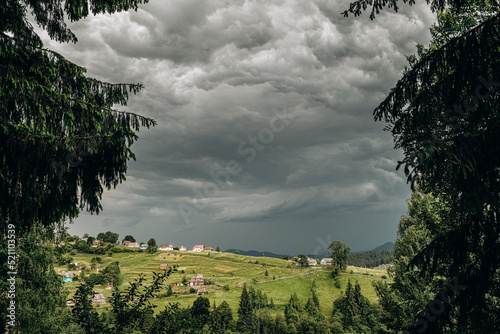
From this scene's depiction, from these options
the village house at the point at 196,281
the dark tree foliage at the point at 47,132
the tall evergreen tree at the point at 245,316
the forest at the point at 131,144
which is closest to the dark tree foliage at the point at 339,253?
the tall evergreen tree at the point at 245,316

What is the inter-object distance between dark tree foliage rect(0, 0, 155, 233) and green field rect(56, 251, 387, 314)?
78.2 metres

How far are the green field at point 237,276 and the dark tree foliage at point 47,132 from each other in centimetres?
7821

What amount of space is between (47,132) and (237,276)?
411 ft

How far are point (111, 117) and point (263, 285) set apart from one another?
363 ft

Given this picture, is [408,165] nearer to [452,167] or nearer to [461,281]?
[452,167]

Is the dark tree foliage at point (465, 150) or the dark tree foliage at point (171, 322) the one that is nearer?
the dark tree foliage at point (465, 150)

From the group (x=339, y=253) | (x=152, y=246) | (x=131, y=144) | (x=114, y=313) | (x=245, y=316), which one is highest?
(x=131, y=144)

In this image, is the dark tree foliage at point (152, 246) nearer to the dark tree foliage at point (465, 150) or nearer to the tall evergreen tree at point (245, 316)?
the tall evergreen tree at point (245, 316)

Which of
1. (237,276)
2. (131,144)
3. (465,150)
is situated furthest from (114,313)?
(237,276)

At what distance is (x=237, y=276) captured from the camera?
12206cm

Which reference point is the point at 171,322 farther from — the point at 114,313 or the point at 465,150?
the point at 465,150

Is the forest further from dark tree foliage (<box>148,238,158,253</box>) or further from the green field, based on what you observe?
dark tree foliage (<box>148,238,158,253</box>)

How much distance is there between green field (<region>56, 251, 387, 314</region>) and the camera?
9294cm

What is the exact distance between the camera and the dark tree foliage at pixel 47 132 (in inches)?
199
